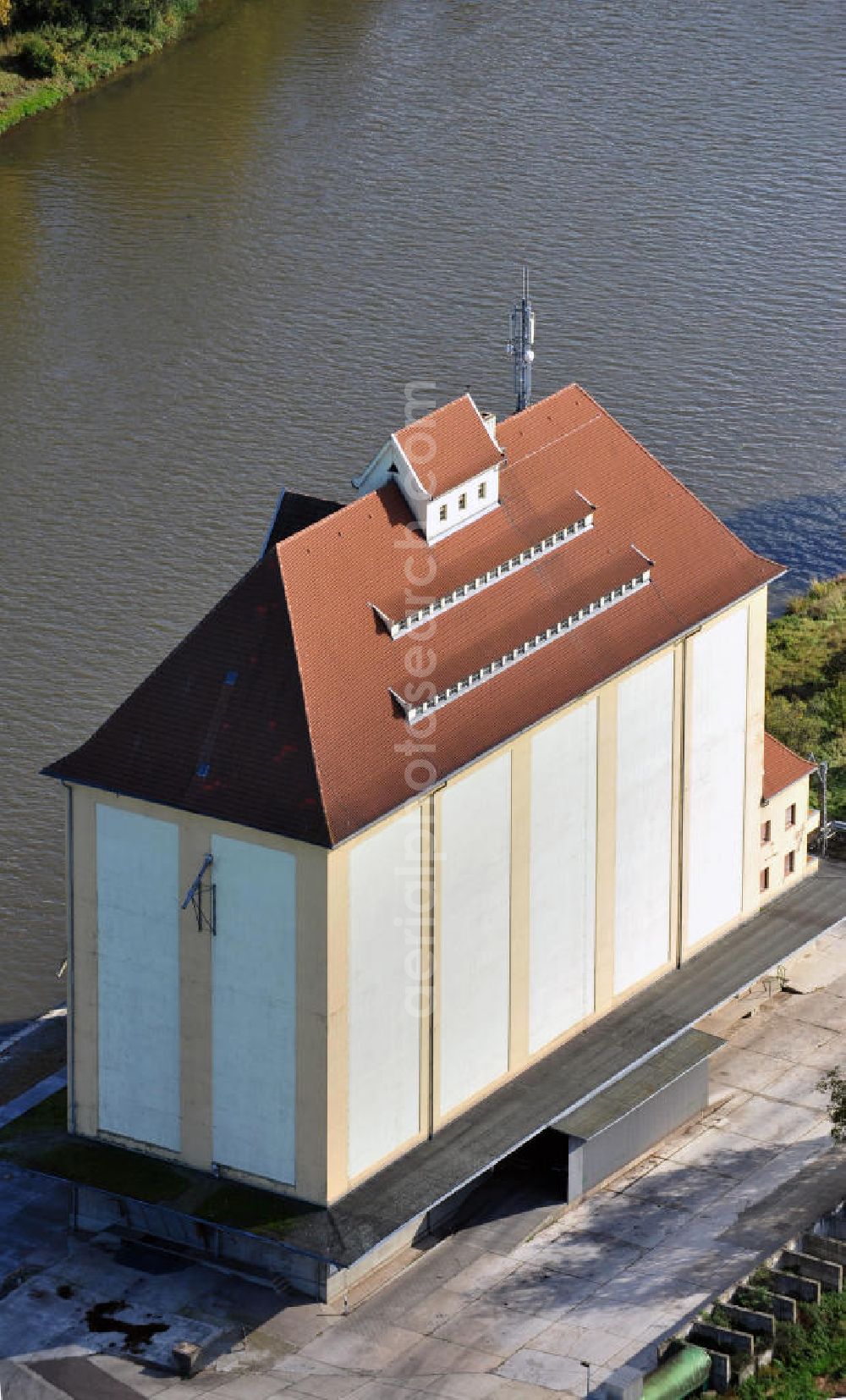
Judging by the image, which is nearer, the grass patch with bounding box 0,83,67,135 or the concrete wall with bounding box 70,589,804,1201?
the concrete wall with bounding box 70,589,804,1201

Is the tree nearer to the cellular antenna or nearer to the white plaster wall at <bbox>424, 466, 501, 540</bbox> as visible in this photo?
the white plaster wall at <bbox>424, 466, 501, 540</bbox>

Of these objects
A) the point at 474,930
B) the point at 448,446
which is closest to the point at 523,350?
the point at 448,446

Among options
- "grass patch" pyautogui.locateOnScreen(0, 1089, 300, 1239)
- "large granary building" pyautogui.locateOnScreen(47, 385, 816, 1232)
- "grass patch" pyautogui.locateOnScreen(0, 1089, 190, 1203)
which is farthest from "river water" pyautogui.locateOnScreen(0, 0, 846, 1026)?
"large granary building" pyautogui.locateOnScreen(47, 385, 816, 1232)

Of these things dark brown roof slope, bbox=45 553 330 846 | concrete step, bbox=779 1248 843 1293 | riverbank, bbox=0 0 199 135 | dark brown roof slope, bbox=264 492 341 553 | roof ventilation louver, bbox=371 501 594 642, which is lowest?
concrete step, bbox=779 1248 843 1293

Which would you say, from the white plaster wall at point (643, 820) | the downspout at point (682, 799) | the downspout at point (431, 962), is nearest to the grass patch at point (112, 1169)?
the downspout at point (431, 962)

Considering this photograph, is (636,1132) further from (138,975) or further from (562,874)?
(138,975)

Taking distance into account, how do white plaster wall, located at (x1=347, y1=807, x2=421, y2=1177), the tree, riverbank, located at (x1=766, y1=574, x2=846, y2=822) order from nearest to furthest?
white plaster wall, located at (x1=347, y1=807, x2=421, y2=1177), the tree, riverbank, located at (x1=766, y1=574, x2=846, y2=822)

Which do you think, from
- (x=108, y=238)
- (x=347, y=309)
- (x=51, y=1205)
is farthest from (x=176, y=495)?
(x=51, y=1205)
